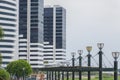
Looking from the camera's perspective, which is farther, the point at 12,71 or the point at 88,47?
the point at 12,71

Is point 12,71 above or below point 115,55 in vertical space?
below

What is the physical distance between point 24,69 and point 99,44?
101097mm

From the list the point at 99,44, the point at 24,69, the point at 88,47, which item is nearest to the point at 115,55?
the point at 99,44

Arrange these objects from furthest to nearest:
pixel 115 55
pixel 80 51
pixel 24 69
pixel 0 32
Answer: pixel 24 69
pixel 80 51
pixel 0 32
pixel 115 55

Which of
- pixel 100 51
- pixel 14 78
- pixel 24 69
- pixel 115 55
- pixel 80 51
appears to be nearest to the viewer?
pixel 115 55

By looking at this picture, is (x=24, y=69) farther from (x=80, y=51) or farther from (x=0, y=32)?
(x=0, y=32)

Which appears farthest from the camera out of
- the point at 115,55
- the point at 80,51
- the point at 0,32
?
the point at 80,51

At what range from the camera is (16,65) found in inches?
6088

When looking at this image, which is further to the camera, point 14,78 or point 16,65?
point 14,78

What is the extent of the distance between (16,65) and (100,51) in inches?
4137

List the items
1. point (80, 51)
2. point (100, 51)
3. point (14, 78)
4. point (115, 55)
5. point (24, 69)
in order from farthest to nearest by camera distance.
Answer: point (14, 78)
point (24, 69)
point (80, 51)
point (100, 51)
point (115, 55)

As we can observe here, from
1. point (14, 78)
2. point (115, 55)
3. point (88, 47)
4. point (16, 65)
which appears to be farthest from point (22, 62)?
point (115, 55)

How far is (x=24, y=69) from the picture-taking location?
493ft

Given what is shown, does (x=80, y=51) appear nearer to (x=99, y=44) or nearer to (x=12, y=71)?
(x=99, y=44)
